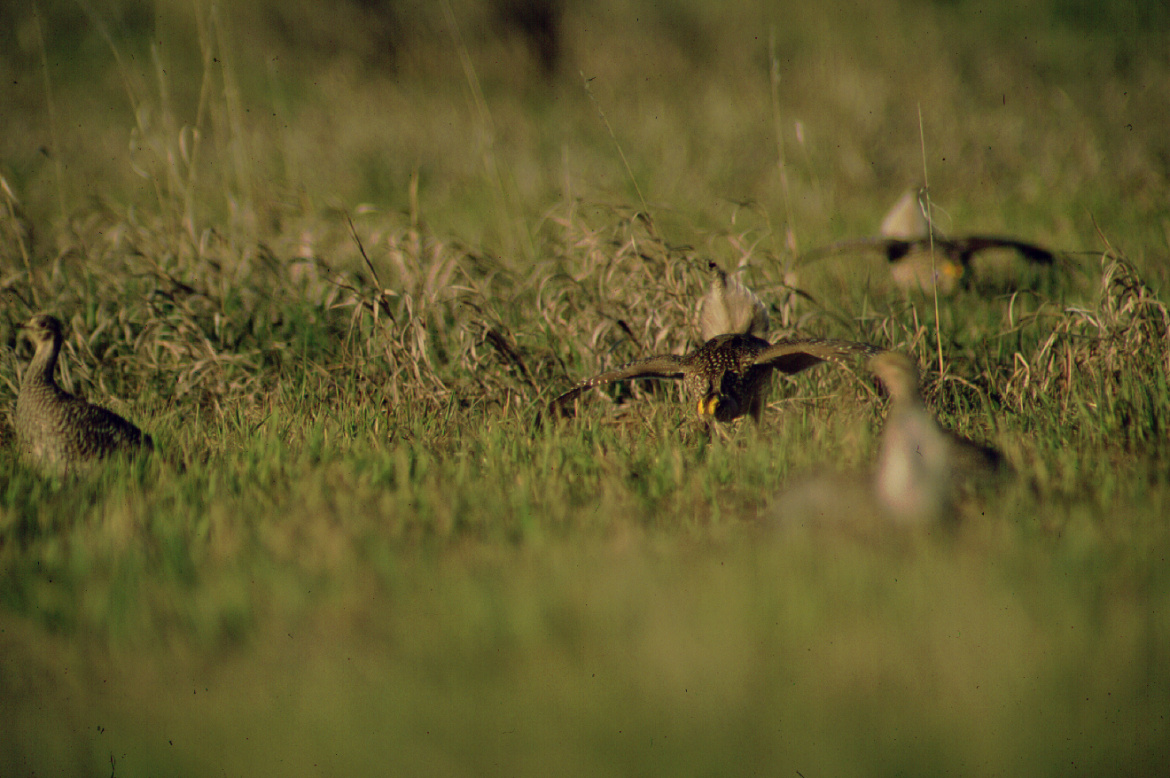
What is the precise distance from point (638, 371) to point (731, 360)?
0.35 metres

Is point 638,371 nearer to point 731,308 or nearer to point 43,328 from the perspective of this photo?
point 731,308

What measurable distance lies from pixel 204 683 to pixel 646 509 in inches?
47.9

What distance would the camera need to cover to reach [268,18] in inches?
523

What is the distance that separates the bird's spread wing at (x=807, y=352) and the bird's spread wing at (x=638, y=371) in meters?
0.31

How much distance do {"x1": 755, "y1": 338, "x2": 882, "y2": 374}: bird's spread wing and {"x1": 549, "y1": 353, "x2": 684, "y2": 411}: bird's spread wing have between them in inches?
12.3

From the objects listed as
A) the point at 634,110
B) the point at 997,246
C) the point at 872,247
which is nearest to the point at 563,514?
the point at 872,247

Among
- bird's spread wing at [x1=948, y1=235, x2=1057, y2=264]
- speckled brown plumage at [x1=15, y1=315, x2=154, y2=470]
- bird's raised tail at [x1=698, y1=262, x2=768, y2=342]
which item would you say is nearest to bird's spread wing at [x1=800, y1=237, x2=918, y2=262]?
bird's spread wing at [x1=948, y1=235, x2=1057, y2=264]

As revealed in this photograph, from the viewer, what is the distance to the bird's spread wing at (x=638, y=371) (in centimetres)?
351

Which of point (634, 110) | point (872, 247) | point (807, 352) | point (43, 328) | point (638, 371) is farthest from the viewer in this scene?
point (634, 110)

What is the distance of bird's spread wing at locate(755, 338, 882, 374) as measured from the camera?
317 cm

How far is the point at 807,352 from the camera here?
3293mm

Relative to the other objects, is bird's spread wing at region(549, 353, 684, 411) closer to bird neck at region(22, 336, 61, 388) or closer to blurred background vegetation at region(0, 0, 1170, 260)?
bird neck at region(22, 336, 61, 388)

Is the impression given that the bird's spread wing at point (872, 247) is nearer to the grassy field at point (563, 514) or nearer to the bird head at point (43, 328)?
the grassy field at point (563, 514)

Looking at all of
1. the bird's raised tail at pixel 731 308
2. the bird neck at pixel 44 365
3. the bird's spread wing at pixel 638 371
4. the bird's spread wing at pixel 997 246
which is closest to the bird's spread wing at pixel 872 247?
the bird's spread wing at pixel 997 246
